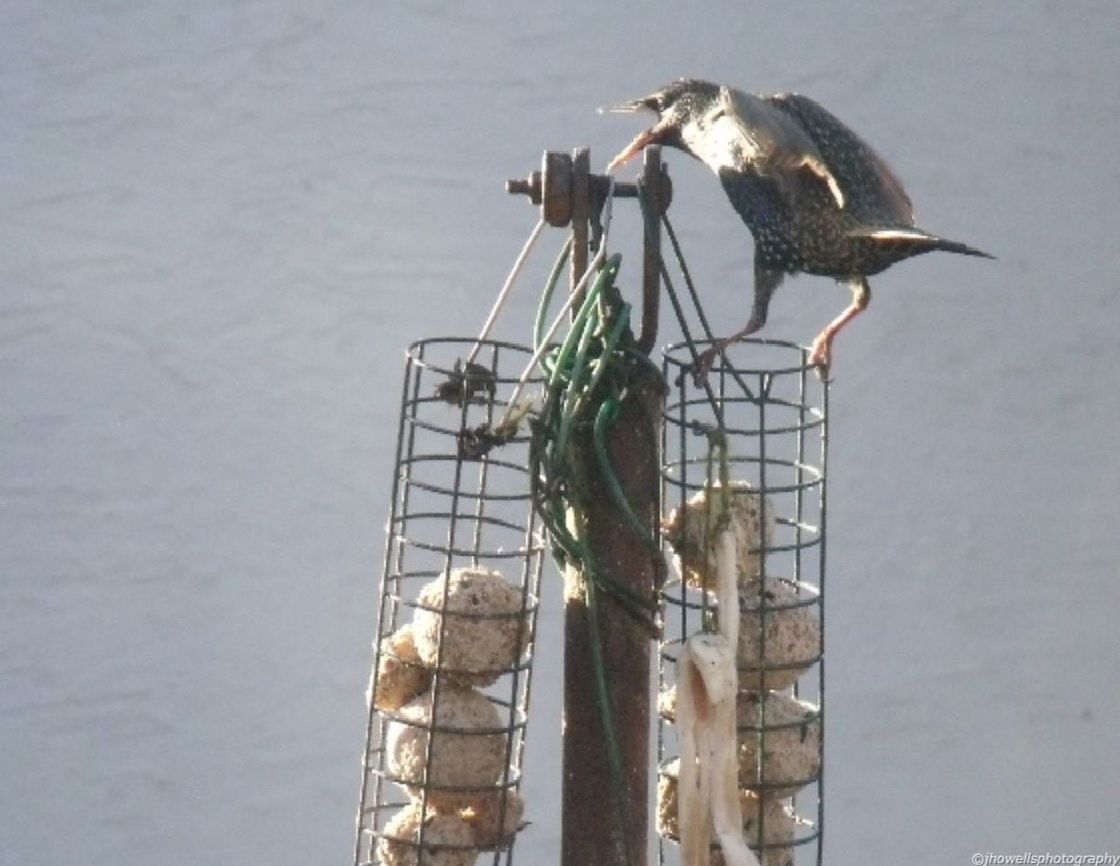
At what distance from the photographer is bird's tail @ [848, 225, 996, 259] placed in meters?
1.94

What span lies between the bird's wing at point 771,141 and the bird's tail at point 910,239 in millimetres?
52

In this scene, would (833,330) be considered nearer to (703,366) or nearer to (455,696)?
(703,366)

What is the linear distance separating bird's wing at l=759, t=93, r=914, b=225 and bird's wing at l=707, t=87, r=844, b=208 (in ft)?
0.25

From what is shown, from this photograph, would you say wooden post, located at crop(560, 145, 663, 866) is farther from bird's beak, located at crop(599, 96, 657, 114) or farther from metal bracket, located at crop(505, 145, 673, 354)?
bird's beak, located at crop(599, 96, 657, 114)

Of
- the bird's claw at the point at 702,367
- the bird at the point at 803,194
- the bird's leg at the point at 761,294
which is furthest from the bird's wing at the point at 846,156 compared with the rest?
the bird's claw at the point at 702,367

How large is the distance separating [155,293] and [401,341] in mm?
430

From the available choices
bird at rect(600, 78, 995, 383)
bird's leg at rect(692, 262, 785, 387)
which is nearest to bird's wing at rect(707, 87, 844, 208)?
bird at rect(600, 78, 995, 383)

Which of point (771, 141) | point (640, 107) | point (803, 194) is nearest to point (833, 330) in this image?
point (803, 194)

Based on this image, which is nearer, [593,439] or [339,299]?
[593,439]

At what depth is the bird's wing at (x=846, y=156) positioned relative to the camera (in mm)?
2143

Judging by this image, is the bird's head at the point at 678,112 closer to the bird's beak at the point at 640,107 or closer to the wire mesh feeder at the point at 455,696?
the bird's beak at the point at 640,107

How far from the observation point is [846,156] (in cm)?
215

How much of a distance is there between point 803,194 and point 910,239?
0.15 metres

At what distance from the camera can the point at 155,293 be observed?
337cm
